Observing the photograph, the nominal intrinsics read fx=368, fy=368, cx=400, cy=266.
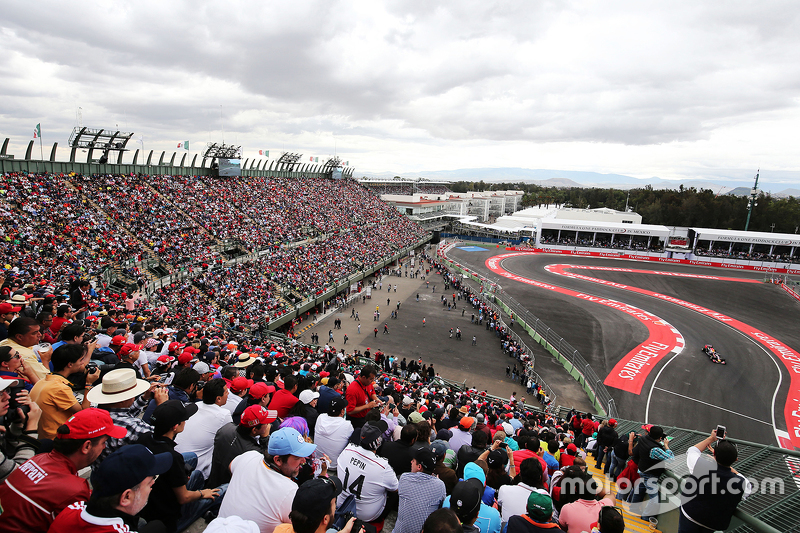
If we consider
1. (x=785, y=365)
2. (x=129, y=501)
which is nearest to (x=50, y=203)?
(x=129, y=501)

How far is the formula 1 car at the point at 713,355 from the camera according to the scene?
70.5ft

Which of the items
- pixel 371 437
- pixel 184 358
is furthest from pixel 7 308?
pixel 371 437

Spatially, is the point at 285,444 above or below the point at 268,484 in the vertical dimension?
above

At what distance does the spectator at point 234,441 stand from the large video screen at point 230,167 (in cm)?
4217

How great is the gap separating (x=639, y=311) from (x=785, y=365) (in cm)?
927

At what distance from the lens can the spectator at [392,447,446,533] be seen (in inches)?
146

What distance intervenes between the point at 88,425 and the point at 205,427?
1.60 meters

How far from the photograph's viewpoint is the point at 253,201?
132 ft

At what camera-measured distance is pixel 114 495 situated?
2.43 meters

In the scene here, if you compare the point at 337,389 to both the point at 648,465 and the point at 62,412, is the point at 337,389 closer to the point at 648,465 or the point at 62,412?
the point at 62,412

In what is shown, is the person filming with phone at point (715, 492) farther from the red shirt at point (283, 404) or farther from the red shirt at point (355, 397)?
the red shirt at point (283, 404)

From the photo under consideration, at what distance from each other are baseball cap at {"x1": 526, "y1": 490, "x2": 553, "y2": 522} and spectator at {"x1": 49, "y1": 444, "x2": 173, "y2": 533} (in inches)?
120

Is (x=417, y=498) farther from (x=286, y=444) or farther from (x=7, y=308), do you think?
(x=7, y=308)

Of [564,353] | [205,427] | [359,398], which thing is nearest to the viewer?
[205,427]
